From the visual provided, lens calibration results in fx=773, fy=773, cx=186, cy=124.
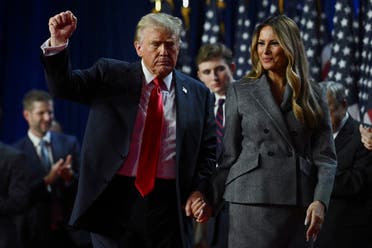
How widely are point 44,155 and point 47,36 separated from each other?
272 cm

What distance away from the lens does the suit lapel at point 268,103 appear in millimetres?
→ 3543

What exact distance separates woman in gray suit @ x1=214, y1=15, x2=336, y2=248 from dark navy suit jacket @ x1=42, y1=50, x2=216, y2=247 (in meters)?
0.23

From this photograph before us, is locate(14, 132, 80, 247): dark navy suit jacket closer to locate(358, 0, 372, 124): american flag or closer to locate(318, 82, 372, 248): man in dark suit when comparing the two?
locate(318, 82, 372, 248): man in dark suit

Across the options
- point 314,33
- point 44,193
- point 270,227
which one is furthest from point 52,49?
point 314,33

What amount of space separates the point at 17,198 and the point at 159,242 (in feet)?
6.38

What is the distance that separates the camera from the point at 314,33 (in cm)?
866

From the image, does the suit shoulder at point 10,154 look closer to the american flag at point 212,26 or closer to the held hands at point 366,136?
the held hands at point 366,136

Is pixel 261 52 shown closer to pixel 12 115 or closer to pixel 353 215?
pixel 353 215

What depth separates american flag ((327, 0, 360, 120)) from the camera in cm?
819

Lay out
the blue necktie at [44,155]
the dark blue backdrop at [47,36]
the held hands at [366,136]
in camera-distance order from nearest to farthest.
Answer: the held hands at [366,136] < the blue necktie at [44,155] < the dark blue backdrop at [47,36]

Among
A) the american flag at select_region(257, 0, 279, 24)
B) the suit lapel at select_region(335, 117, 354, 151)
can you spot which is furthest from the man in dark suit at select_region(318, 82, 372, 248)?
the american flag at select_region(257, 0, 279, 24)

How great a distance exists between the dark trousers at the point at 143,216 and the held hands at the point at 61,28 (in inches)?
28.6

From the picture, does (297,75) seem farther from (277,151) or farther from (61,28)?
(61,28)

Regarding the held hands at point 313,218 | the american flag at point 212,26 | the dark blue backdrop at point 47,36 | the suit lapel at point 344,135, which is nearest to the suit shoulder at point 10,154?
the suit lapel at point 344,135
